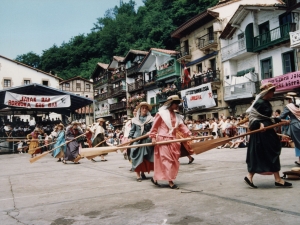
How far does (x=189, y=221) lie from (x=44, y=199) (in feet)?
9.68

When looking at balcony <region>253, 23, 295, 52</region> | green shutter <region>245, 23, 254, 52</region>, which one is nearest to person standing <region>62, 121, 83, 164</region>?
balcony <region>253, 23, 295, 52</region>

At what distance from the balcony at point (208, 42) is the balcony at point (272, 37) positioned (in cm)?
506

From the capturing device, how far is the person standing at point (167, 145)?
5.92 meters

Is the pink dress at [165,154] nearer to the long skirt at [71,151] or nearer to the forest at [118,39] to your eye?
the long skirt at [71,151]

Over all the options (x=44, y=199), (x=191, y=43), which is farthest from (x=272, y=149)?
(x=191, y=43)

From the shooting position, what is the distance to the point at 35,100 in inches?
910

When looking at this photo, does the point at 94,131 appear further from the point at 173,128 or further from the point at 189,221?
the point at 189,221

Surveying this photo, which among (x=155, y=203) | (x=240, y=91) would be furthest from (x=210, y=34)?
(x=155, y=203)

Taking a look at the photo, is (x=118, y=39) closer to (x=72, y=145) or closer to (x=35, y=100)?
(x=35, y=100)

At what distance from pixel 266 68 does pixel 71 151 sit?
721 inches

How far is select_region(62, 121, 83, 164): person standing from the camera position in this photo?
42.9ft

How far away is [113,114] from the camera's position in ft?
180

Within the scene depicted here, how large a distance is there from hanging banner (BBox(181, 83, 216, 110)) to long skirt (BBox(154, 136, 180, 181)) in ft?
76.7

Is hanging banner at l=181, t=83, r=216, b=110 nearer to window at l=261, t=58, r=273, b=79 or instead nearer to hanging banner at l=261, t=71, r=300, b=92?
window at l=261, t=58, r=273, b=79
